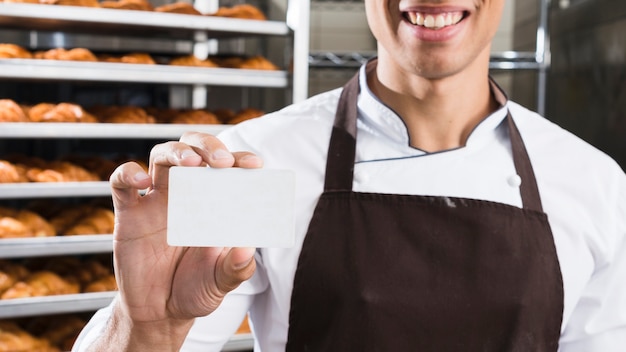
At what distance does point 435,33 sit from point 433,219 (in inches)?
11.7

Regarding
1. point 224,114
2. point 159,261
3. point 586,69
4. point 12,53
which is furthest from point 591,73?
point 159,261

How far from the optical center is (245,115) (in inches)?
106

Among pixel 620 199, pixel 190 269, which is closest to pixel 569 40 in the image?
pixel 620 199

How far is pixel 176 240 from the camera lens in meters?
0.83

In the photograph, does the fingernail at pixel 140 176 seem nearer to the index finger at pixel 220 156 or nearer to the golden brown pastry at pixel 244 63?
the index finger at pixel 220 156

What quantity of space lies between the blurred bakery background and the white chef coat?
113 centimetres

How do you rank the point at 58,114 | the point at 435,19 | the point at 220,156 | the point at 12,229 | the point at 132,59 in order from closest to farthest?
the point at 220,156, the point at 435,19, the point at 12,229, the point at 58,114, the point at 132,59

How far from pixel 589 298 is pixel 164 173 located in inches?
29.7

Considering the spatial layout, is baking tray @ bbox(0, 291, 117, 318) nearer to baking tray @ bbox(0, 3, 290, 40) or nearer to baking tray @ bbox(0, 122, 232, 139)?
baking tray @ bbox(0, 122, 232, 139)

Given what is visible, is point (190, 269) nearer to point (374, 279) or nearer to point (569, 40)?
point (374, 279)

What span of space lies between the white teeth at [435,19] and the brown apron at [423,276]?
265 millimetres

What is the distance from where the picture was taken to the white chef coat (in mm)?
1274

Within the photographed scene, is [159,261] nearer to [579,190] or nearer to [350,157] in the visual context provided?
[350,157]

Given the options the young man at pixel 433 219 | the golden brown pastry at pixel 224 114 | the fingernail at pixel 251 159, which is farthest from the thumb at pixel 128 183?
Result: the golden brown pastry at pixel 224 114
